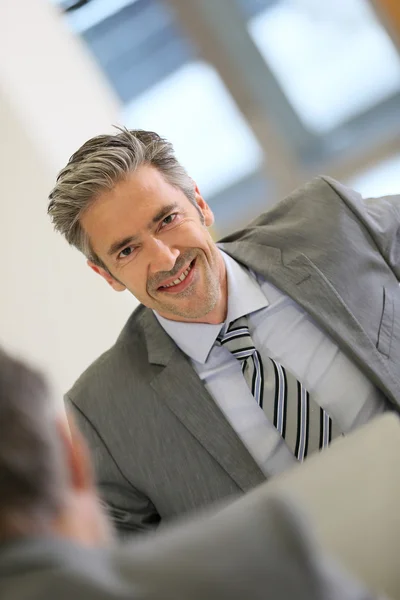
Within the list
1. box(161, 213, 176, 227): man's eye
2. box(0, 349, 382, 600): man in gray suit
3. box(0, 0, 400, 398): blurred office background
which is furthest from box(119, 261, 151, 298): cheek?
box(0, 0, 400, 398): blurred office background

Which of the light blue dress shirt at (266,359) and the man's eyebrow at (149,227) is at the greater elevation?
the man's eyebrow at (149,227)

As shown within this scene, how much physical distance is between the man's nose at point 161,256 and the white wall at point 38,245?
1188mm

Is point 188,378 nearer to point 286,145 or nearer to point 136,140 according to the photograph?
point 136,140

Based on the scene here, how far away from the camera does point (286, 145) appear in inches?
147

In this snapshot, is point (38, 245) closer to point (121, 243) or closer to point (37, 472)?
point (121, 243)

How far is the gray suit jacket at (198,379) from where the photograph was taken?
5.66 feet

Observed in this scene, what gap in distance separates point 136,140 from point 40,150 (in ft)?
4.05

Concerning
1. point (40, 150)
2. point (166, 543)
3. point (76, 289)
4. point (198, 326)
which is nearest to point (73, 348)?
point (76, 289)

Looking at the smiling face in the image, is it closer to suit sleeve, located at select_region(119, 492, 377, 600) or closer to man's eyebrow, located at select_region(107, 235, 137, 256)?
man's eyebrow, located at select_region(107, 235, 137, 256)

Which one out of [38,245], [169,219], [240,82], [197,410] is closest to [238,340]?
[197,410]

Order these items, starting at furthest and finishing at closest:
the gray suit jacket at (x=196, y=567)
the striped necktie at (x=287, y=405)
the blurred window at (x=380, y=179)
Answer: the blurred window at (x=380, y=179) < the striped necktie at (x=287, y=405) < the gray suit jacket at (x=196, y=567)

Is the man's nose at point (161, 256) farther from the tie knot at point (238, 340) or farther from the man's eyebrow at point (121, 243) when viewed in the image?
the tie knot at point (238, 340)

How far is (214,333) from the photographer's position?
1.83m

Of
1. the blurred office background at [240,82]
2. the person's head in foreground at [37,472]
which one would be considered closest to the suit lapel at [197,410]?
the person's head in foreground at [37,472]
